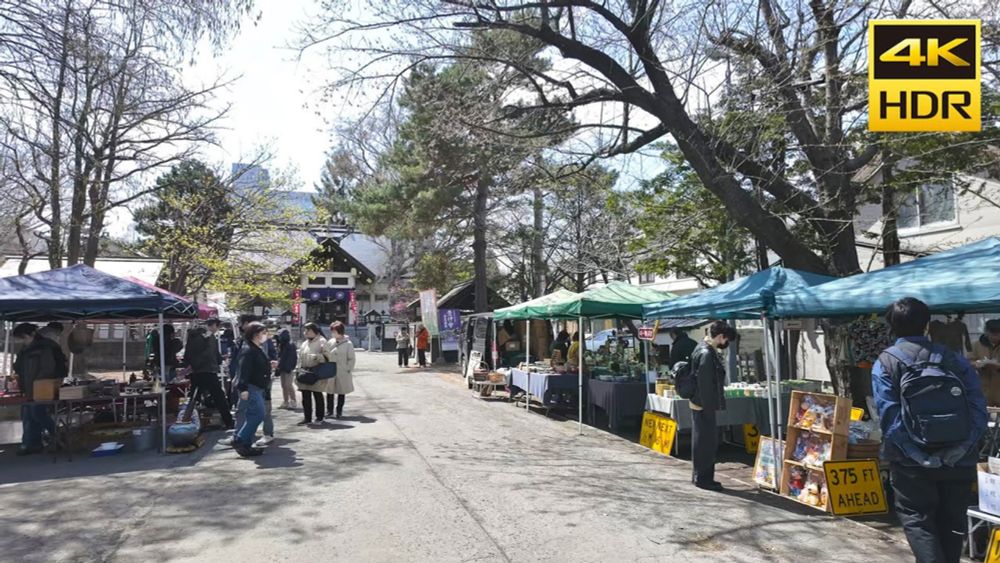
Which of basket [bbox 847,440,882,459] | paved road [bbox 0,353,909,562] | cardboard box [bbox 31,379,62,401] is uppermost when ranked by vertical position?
cardboard box [bbox 31,379,62,401]

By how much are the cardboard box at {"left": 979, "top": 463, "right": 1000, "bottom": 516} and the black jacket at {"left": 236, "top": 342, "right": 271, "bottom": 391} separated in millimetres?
7177

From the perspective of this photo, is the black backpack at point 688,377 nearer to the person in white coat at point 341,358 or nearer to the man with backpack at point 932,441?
the man with backpack at point 932,441

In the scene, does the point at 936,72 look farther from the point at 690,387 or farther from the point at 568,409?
the point at 568,409

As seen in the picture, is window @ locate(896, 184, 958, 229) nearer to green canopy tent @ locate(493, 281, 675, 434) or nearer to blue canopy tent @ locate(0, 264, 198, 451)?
green canopy tent @ locate(493, 281, 675, 434)

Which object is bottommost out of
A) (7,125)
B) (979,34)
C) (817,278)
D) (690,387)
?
(690,387)

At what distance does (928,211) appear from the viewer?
57.1 feet

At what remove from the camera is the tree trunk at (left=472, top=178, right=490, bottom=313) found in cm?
2491

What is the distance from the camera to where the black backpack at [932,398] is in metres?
3.65

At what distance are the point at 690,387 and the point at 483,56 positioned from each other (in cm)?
604

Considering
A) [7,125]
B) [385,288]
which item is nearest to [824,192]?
[7,125]

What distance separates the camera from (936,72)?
7992mm

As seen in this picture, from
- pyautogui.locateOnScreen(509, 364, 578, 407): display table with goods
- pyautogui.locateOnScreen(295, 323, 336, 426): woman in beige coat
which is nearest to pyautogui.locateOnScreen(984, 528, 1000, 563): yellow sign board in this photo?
pyautogui.locateOnScreen(509, 364, 578, 407): display table with goods

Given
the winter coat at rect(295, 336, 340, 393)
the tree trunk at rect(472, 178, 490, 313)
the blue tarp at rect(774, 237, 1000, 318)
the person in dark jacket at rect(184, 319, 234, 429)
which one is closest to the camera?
the blue tarp at rect(774, 237, 1000, 318)

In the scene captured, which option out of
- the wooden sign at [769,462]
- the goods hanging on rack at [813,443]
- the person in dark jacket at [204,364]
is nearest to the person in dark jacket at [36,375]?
the person in dark jacket at [204,364]
